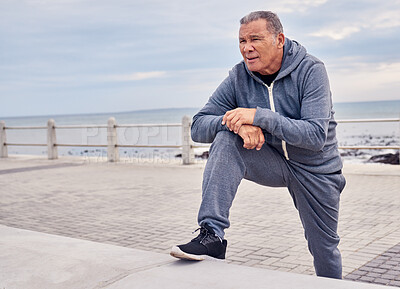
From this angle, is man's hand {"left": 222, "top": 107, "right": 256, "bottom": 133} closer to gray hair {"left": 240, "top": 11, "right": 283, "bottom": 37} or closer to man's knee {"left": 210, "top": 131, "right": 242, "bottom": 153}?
man's knee {"left": 210, "top": 131, "right": 242, "bottom": 153}

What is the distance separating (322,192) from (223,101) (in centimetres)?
81

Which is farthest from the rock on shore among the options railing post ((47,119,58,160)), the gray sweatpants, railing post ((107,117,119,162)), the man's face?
the man's face

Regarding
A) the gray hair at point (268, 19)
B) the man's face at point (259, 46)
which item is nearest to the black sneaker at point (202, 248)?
the man's face at point (259, 46)

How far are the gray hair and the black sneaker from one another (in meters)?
1.14

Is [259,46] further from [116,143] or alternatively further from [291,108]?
[116,143]

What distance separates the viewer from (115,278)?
2.95 meters

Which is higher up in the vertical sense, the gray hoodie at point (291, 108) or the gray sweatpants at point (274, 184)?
the gray hoodie at point (291, 108)

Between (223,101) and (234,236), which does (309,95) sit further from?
(234,236)

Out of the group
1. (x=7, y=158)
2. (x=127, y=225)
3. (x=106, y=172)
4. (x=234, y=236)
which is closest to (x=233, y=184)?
(x=234, y=236)

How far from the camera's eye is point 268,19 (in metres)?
3.09

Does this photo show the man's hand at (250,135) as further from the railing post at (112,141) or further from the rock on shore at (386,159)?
the rock on shore at (386,159)

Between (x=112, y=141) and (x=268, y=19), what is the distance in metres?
12.3

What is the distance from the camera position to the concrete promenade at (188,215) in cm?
466

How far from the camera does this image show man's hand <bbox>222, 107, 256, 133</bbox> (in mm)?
2971
